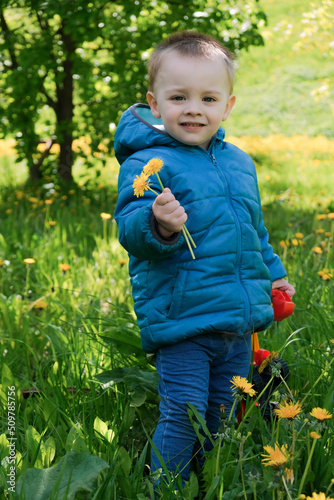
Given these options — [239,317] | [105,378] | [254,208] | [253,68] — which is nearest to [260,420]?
[239,317]

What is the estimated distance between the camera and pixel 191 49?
1.66m

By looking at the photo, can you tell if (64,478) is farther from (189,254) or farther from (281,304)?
(281,304)

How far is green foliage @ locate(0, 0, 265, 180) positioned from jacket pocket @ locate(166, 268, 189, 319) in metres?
3.40

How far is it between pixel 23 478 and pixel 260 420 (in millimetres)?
602

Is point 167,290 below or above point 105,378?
above

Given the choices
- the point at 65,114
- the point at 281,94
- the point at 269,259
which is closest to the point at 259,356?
the point at 269,259

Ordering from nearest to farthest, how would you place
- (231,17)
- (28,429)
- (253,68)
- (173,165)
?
(28,429)
(173,165)
(231,17)
(253,68)

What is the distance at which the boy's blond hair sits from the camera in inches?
65.4

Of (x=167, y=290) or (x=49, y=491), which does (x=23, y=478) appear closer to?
(x=49, y=491)

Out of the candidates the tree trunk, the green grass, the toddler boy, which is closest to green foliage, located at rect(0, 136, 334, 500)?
the toddler boy

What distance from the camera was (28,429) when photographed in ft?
5.04

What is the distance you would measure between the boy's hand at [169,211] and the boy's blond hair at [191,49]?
0.47 meters

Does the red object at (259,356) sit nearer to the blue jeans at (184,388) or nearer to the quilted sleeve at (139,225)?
the blue jeans at (184,388)

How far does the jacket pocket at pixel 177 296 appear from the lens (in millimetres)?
1588
